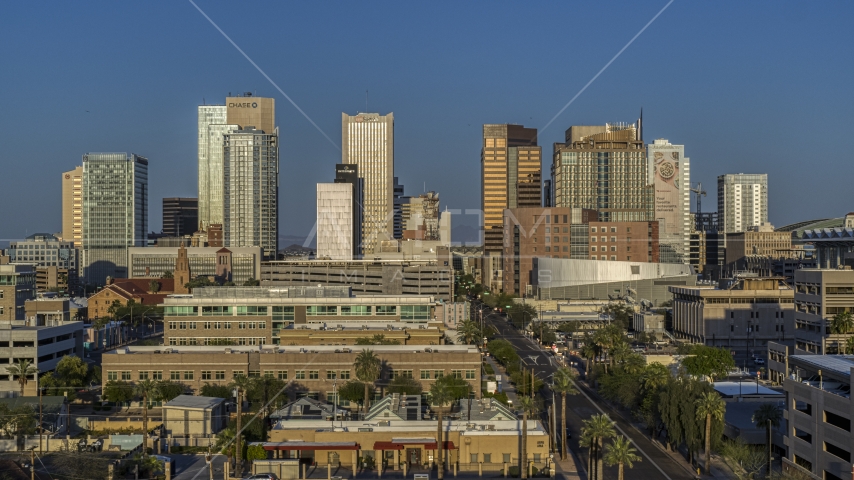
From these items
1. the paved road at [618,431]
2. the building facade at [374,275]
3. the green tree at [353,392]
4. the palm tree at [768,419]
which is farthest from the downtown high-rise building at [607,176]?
the palm tree at [768,419]

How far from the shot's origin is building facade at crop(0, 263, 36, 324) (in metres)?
84.1

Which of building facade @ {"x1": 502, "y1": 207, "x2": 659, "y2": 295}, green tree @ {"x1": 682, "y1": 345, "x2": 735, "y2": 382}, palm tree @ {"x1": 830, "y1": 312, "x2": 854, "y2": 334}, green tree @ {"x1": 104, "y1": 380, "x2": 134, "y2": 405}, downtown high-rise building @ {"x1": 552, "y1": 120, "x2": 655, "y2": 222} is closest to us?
green tree @ {"x1": 104, "y1": 380, "x2": 134, "y2": 405}

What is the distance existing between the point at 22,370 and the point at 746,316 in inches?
2785

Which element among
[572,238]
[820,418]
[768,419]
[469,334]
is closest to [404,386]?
[469,334]

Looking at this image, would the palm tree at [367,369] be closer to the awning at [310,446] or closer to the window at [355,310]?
the awning at [310,446]

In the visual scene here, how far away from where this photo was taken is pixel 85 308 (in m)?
144

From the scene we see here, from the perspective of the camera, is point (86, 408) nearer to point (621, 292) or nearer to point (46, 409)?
point (46, 409)

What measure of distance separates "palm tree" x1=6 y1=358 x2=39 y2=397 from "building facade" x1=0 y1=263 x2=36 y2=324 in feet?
39.4

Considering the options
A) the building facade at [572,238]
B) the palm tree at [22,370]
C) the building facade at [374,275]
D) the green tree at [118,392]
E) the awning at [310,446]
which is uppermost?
the building facade at [572,238]

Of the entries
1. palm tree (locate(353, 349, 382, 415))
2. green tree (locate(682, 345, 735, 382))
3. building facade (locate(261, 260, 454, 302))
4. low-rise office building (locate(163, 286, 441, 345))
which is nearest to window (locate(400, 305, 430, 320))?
low-rise office building (locate(163, 286, 441, 345))

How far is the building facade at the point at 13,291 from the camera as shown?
84.1m

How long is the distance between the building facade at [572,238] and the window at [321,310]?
7897 centimetres

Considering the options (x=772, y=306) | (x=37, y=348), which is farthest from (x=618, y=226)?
(x=37, y=348)

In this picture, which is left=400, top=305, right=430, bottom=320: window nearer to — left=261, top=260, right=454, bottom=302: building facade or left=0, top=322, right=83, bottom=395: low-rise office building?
left=0, top=322, right=83, bottom=395: low-rise office building
